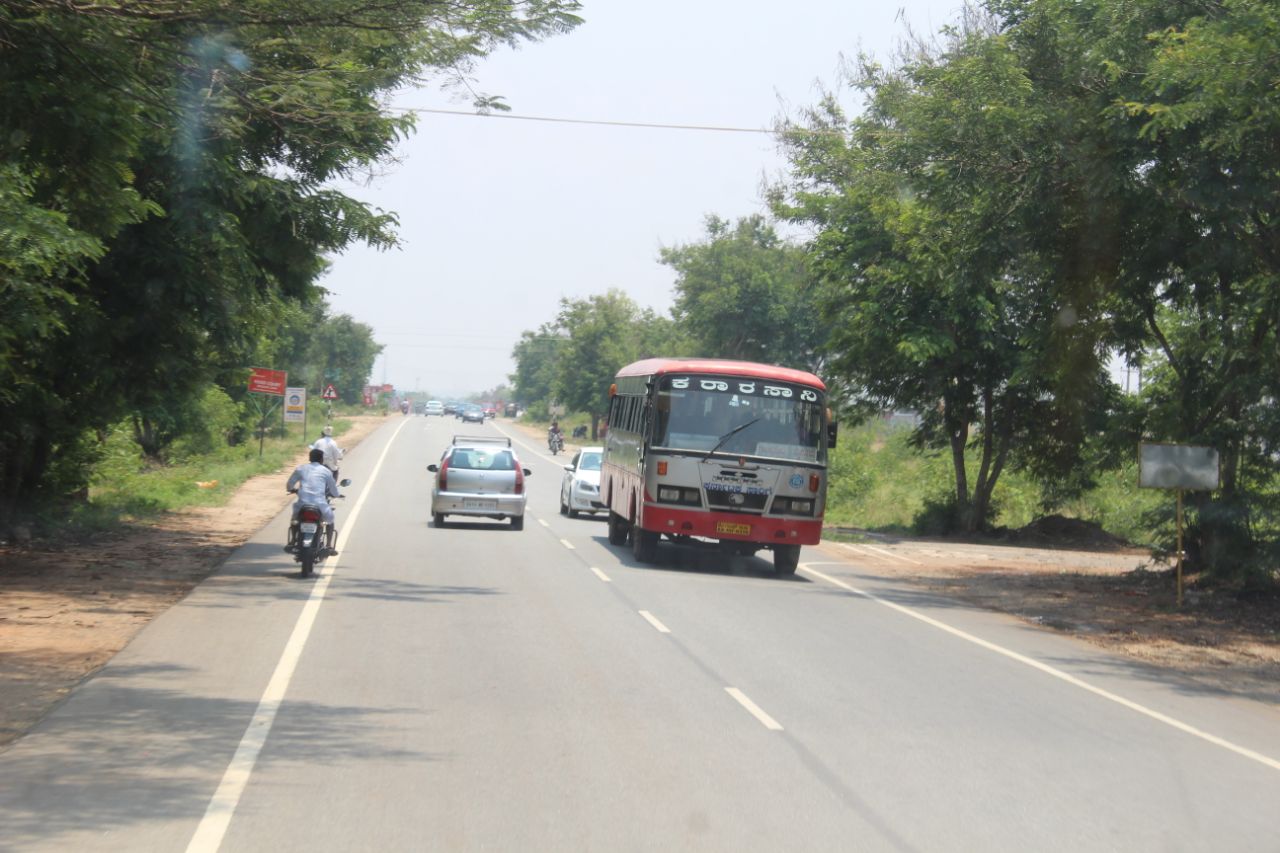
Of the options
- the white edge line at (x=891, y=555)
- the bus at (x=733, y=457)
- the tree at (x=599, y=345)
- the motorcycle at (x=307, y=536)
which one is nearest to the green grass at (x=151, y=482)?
the motorcycle at (x=307, y=536)

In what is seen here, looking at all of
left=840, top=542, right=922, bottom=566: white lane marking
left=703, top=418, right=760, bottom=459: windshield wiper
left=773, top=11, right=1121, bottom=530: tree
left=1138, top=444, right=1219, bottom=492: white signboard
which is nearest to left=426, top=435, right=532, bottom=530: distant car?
left=840, top=542, right=922, bottom=566: white lane marking

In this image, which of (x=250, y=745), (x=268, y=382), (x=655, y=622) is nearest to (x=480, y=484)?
(x=655, y=622)

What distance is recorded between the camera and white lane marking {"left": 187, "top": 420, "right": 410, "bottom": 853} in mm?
6445

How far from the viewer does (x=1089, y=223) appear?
1861 centimetres

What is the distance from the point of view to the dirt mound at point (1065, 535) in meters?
32.5

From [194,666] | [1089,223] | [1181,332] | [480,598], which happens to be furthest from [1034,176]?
[194,666]

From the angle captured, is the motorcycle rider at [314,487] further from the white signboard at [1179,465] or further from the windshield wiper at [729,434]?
the white signboard at [1179,465]

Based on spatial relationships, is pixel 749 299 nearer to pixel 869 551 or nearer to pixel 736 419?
pixel 869 551

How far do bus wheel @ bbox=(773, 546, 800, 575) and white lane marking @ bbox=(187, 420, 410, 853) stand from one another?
27.7 ft

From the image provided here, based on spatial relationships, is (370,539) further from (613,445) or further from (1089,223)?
(1089,223)

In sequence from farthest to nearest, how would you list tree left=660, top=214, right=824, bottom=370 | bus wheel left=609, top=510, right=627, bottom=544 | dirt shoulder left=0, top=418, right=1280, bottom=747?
tree left=660, top=214, right=824, bottom=370 < bus wheel left=609, top=510, right=627, bottom=544 < dirt shoulder left=0, top=418, right=1280, bottom=747

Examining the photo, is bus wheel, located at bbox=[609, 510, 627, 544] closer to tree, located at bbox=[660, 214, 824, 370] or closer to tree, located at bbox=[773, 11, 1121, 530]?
tree, located at bbox=[773, 11, 1121, 530]

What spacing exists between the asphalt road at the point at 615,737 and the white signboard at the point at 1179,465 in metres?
3.05

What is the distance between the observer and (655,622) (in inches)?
581
